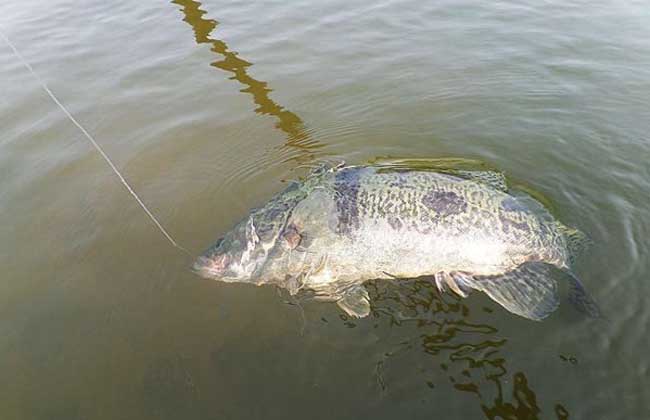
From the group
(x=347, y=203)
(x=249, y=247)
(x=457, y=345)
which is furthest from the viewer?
(x=249, y=247)

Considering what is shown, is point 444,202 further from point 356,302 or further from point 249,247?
point 249,247

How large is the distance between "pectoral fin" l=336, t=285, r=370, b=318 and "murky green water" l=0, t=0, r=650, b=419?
0.15 metres

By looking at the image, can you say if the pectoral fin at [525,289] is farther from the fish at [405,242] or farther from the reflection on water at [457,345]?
the reflection on water at [457,345]

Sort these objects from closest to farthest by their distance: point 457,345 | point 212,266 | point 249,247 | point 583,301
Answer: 1. point 457,345
2. point 583,301
3. point 249,247
4. point 212,266

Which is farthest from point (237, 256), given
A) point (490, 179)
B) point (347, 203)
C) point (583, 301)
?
point (583, 301)

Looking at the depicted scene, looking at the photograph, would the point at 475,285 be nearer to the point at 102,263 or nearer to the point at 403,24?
the point at 102,263

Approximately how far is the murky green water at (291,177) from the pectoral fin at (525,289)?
0.22 meters

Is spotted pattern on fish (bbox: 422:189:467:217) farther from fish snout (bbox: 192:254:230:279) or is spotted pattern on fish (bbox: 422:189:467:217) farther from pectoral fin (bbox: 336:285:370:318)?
fish snout (bbox: 192:254:230:279)

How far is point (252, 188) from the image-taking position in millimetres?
5410

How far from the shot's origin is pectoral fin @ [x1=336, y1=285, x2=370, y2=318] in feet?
12.3

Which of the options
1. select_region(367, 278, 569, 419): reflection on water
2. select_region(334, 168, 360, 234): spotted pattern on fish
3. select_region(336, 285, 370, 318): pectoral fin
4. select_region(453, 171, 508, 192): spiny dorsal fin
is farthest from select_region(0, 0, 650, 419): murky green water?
select_region(453, 171, 508, 192): spiny dorsal fin

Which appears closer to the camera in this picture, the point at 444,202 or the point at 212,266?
the point at 444,202

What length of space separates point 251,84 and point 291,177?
8.60 feet

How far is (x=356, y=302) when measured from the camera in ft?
12.4
